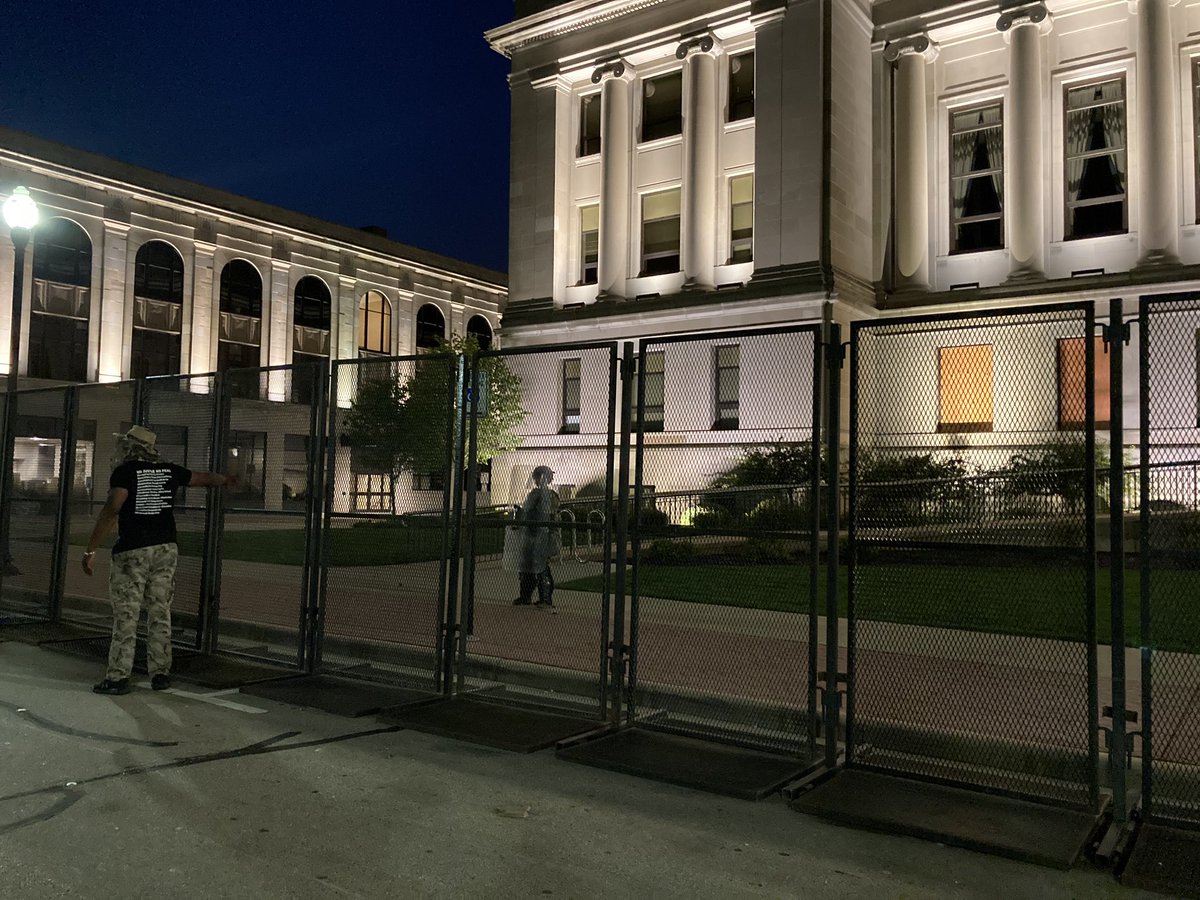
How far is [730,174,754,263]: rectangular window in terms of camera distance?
33812 millimetres

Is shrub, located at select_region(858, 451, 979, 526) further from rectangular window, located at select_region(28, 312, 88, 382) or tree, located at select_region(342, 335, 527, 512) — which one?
rectangular window, located at select_region(28, 312, 88, 382)

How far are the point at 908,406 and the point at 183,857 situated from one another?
4.81 metres

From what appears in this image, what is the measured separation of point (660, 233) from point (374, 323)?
25.7 m

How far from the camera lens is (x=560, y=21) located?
37.2 m

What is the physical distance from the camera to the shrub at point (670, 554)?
24.7 ft

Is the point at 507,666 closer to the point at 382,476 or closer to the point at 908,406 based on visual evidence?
the point at 382,476

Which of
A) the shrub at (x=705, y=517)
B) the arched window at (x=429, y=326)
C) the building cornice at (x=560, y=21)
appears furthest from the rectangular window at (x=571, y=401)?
the arched window at (x=429, y=326)

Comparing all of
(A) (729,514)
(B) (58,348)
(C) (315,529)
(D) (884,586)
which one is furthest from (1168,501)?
(B) (58,348)

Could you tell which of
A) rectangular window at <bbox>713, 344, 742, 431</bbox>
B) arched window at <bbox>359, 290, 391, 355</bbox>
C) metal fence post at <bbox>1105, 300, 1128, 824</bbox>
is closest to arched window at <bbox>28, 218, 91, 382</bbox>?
arched window at <bbox>359, 290, 391, 355</bbox>

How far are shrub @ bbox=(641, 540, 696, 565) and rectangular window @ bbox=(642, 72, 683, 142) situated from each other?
3075 centimetres

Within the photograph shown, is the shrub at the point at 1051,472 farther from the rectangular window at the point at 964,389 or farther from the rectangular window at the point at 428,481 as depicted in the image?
the rectangular window at the point at 428,481

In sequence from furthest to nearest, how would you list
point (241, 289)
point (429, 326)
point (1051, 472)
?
1. point (429, 326)
2. point (241, 289)
3. point (1051, 472)

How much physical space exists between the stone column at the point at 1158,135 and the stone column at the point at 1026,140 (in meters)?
2.80

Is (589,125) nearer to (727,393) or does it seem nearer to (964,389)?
(727,393)
